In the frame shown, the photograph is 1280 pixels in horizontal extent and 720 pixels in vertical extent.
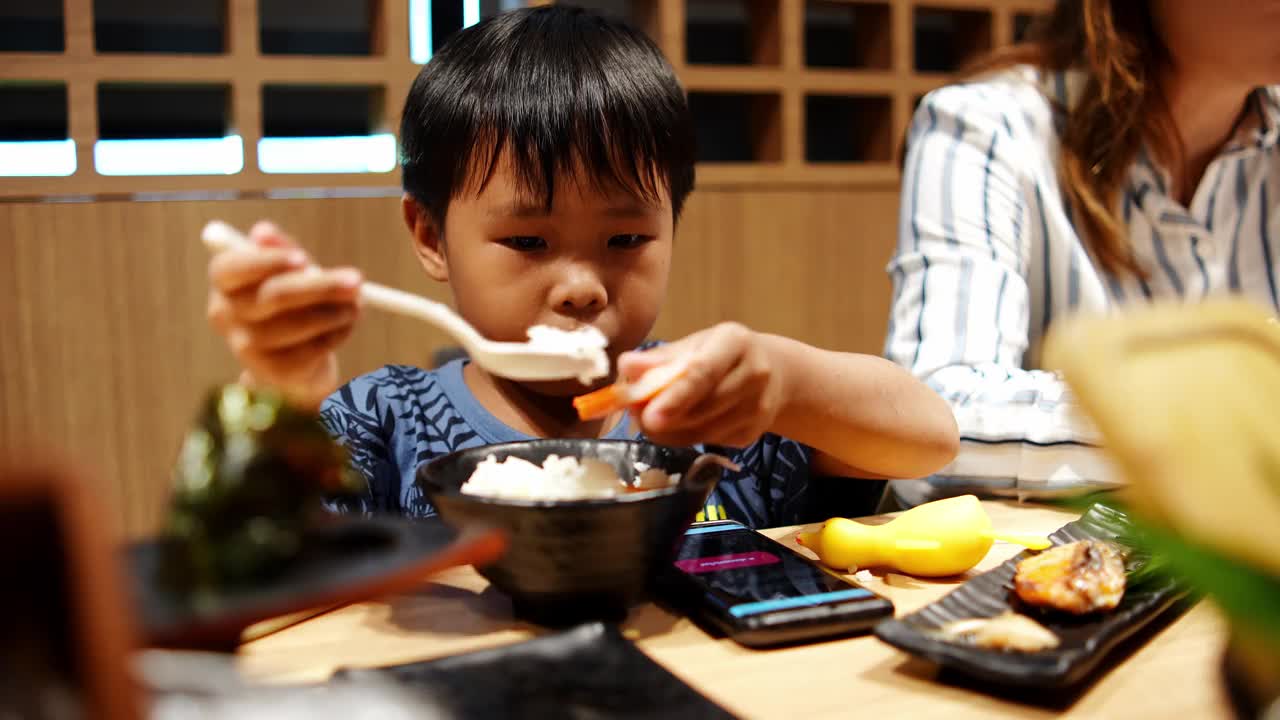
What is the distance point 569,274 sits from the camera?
3.79 ft

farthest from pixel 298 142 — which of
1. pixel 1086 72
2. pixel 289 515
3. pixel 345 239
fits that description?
pixel 289 515

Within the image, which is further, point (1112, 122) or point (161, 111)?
point (161, 111)

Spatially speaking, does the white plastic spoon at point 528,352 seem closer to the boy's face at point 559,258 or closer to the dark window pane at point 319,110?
the boy's face at point 559,258

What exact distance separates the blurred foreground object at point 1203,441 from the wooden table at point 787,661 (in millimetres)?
101

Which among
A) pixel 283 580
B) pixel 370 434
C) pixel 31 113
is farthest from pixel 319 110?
pixel 283 580

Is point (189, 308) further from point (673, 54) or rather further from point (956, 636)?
point (956, 636)

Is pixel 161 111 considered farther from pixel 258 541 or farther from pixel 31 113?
pixel 258 541

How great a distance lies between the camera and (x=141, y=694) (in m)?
0.37

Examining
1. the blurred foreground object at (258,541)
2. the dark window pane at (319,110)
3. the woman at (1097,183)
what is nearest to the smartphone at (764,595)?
the blurred foreground object at (258,541)

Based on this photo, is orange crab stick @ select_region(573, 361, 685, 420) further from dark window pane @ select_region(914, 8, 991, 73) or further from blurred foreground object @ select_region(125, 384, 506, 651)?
dark window pane @ select_region(914, 8, 991, 73)

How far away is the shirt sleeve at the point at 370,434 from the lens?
1.24m

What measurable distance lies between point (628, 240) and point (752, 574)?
0.51 metres

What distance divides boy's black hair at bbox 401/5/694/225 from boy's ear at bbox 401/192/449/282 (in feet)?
0.07

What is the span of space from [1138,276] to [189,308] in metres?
2.06
